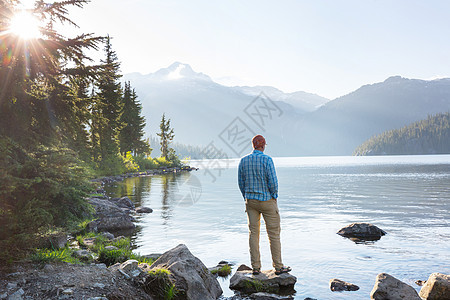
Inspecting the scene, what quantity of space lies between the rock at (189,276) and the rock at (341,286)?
109 inches

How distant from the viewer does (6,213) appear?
6.12 m

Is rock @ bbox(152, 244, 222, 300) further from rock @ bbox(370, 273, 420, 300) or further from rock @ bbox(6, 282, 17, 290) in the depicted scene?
rock @ bbox(370, 273, 420, 300)

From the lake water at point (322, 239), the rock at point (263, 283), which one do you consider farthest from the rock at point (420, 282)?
the rock at point (263, 283)

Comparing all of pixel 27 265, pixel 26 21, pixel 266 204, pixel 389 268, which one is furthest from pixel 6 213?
pixel 389 268

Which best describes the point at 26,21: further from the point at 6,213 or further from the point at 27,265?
the point at 27,265

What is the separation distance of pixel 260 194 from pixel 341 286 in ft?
9.74

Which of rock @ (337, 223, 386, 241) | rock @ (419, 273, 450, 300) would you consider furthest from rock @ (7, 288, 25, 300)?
rock @ (337, 223, 386, 241)

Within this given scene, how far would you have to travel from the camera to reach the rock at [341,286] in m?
8.02

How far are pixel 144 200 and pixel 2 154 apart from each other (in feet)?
65.8

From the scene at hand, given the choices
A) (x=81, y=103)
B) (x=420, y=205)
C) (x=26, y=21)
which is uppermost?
(x=26, y=21)

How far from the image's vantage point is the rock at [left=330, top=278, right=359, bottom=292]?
8.02 metres

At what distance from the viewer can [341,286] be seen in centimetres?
808

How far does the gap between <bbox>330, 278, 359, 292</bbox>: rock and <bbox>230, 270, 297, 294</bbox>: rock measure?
91cm

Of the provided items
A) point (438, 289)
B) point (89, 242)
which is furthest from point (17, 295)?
point (438, 289)
